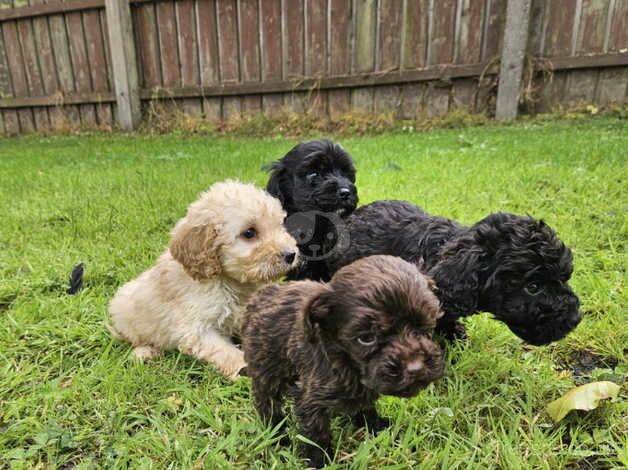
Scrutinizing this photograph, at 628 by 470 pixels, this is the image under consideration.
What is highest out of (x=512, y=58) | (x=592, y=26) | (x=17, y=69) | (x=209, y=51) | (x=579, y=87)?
(x=592, y=26)

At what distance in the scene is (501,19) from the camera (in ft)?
30.5

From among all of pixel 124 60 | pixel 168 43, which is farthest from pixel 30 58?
pixel 168 43

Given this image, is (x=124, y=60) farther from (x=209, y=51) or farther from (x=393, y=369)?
(x=393, y=369)

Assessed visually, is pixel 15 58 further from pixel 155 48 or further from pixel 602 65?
pixel 602 65

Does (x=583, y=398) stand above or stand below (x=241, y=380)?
above

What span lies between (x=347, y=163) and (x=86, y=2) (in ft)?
34.8

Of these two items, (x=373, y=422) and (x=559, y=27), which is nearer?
(x=373, y=422)

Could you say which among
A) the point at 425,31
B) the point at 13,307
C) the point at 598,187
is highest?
the point at 425,31

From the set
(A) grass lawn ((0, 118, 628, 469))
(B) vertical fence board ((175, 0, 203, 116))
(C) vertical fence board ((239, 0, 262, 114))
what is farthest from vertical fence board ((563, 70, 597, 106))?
(B) vertical fence board ((175, 0, 203, 116))

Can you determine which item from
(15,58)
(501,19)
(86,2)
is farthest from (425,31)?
(15,58)

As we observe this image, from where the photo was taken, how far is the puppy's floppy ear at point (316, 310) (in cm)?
159

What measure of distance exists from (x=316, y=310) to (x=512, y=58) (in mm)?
9531

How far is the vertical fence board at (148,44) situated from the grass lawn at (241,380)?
278 inches

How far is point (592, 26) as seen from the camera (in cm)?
878
